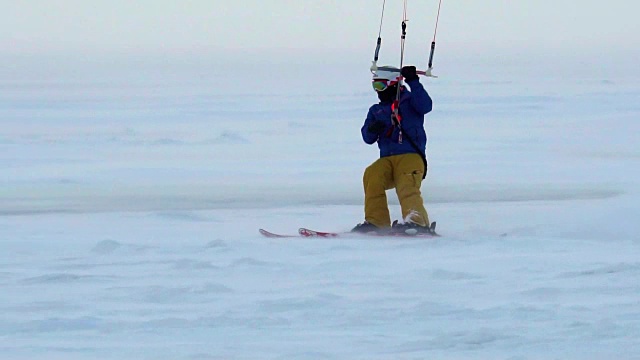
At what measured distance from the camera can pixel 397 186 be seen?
24.6ft

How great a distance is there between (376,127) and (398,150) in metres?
0.20

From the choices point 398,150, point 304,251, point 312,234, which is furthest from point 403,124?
point 304,251

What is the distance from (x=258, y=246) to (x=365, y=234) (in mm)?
768

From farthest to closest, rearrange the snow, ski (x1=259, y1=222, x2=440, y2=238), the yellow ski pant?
the yellow ski pant → ski (x1=259, y1=222, x2=440, y2=238) → the snow

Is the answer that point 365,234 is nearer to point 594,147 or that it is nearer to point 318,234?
point 318,234

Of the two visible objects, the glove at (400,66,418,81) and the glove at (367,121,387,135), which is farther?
the glove at (367,121,387,135)

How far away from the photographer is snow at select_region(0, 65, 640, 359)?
4949 millimetres

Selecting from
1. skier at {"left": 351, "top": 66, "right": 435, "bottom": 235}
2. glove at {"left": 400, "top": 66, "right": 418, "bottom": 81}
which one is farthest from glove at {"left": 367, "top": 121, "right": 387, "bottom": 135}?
glove at {"left": 400, "top": 66, "right": 418, "bottom": 81}

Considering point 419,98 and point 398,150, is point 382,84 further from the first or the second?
point 398,150

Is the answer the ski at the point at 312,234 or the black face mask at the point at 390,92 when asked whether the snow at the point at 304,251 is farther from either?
the black face mask at the point at 390,92

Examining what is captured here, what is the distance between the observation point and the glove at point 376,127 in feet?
24.3

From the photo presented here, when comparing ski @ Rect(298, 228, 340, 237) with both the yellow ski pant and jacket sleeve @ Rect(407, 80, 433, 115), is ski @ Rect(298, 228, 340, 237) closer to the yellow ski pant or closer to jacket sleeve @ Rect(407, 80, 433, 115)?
the yellow ski pant

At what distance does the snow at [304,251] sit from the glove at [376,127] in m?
0.65

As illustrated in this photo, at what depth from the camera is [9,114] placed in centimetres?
1930
